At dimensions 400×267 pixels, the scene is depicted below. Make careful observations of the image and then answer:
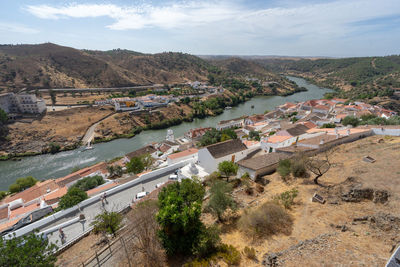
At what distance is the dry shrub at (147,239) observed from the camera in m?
8.98

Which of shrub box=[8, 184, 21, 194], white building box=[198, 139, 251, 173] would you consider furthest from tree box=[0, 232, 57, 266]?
shrub box=[8, 184, 21, 194]

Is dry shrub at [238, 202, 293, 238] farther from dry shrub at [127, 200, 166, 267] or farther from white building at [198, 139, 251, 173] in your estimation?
white building at [198, 139, 251, 173]

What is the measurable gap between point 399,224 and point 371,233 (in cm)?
128

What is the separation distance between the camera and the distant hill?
229 ft

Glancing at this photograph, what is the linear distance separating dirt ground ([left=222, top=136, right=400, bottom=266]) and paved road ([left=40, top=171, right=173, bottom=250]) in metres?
9.40

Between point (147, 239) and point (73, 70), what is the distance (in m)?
94.8

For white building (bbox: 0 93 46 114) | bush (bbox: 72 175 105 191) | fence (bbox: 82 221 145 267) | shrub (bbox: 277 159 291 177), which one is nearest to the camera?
fence (bbox: 82 221 145 267)

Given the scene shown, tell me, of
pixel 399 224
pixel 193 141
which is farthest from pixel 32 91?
pixel 399 224

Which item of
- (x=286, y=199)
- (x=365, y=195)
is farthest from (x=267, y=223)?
(x=365, y=195)

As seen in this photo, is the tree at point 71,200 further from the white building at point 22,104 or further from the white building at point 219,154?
the white building at point 22,104

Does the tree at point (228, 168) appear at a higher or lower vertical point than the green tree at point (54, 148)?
higher

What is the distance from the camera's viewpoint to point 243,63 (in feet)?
518

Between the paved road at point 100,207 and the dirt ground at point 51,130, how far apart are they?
34.9 metres

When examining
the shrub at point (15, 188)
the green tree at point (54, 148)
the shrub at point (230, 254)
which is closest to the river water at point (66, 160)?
the green tree at point (54, 148)
